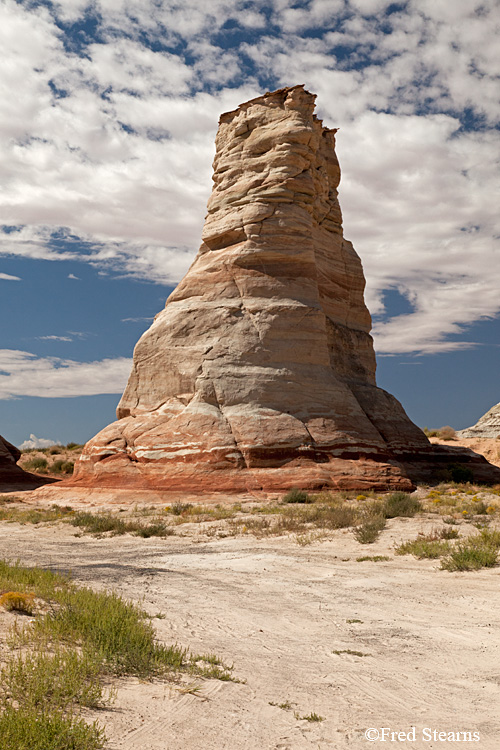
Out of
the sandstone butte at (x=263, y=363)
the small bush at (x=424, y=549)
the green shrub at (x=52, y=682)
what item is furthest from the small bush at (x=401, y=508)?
the green shrub at (x=52, y=682)

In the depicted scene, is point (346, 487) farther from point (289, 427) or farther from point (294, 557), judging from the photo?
point (294, 557)

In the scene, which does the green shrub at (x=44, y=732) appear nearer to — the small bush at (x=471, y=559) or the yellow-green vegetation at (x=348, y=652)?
the yellow-green vegetation at (x=348, y=652)

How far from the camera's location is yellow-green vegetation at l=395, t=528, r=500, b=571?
386 inches

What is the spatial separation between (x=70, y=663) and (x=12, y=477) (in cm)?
3391

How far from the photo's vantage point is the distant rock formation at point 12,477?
34.1 metres

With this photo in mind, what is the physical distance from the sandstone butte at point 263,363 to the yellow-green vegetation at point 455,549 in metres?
10.6

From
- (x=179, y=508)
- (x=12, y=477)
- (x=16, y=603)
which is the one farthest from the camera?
(x=12, y=477)

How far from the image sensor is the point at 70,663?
441 centimetres

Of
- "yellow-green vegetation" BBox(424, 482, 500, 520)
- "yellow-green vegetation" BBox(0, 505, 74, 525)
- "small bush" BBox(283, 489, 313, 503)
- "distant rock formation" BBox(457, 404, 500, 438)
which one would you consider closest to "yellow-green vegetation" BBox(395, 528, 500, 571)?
"yellow-green vegetation" BBox(424, 482, 500, 520)

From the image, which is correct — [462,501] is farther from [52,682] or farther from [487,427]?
[487,427]

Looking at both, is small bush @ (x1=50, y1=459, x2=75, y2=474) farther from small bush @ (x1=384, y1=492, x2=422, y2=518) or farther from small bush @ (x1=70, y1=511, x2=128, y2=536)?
small bush @ (x1=384, y1=492, x2=422, y2=518)

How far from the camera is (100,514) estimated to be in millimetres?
20531

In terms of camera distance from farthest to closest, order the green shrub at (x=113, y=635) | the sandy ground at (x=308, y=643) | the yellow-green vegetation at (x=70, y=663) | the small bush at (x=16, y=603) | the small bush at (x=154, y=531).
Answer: the small bush at (x=154, y=531), the small bush at (x=16, y=603), the green shrub at (x=113, y=635), the sandy ground at (x=308, y=643), the yellow-green vegetation at (x=70, y=663)

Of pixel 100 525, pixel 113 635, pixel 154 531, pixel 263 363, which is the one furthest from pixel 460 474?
pixel 113 635
